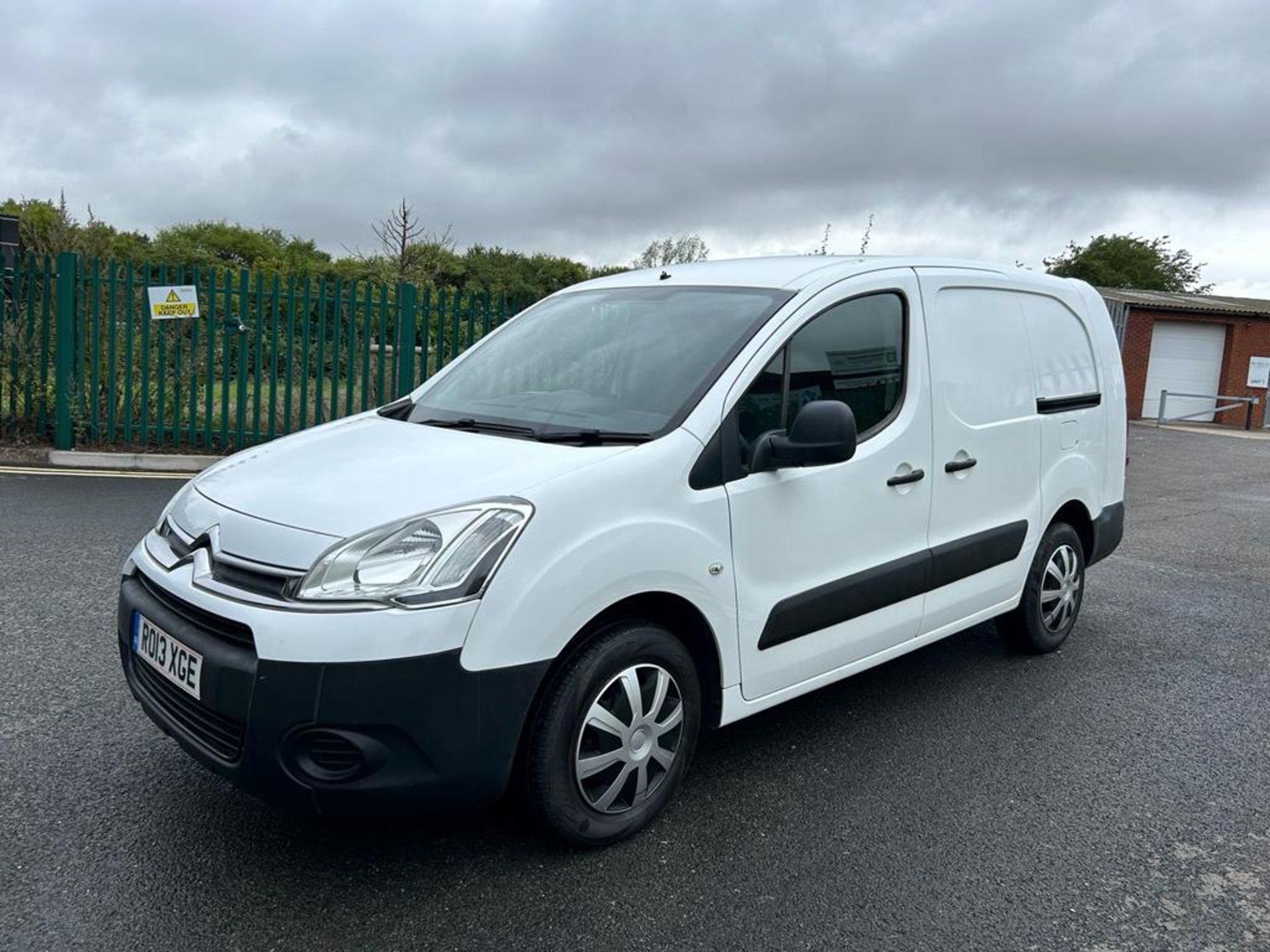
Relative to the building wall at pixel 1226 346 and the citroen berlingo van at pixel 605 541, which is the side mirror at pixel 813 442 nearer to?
the citroen berlingo van at pixel 605 541

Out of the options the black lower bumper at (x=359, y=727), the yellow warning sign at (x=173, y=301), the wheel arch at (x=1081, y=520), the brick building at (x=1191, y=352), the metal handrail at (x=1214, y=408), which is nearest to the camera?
the black lower bumper at (x=359, y=727)

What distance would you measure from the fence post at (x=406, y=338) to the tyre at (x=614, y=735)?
8974 millimetres

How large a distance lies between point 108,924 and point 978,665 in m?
3.74

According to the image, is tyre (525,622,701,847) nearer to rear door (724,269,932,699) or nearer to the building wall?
rear door (724,269,932,699)

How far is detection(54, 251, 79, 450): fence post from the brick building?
2825 centimetres

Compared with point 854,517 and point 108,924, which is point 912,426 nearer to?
point 854,517

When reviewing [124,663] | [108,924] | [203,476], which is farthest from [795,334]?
[108,924]

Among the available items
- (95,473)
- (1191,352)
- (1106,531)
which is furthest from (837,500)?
(1191,352)

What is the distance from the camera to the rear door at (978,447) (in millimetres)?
3893

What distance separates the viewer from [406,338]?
1146 cm

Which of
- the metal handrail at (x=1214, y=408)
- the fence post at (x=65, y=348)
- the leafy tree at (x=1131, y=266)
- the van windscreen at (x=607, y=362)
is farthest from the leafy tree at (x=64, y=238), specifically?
the leafy tree at (x=1131, y=266)

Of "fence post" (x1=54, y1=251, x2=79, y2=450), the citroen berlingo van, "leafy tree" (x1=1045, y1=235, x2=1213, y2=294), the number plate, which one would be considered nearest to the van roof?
the citroen berlingo van

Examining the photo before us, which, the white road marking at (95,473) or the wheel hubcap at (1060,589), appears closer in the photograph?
the wheel hubcap at (1060,589)

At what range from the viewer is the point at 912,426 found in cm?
371
